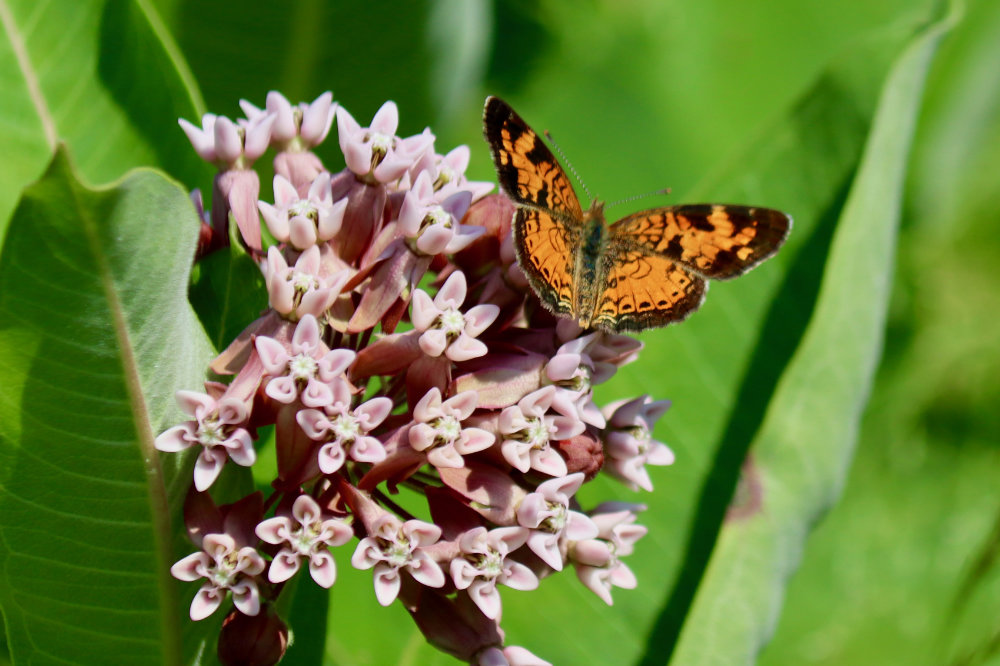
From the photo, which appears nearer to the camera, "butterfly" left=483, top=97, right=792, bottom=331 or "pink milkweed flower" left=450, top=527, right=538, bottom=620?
"pink milkweed flower" left=450, top=527, right=538, bottom=620

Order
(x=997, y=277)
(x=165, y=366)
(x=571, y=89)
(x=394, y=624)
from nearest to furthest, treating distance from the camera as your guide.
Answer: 1. (x=165, y=366)
2. (x=394, y=624)
3. (x=571, y=89)
4. (x=997, y=277)

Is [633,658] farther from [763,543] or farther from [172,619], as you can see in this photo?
[172,619]

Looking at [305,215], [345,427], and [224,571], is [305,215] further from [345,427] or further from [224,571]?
[224,571]

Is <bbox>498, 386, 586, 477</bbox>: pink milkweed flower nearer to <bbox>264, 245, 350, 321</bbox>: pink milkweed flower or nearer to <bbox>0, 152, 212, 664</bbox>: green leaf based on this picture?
<bbox>264, 245, 350, 321</bbox>: pink milkweed flower

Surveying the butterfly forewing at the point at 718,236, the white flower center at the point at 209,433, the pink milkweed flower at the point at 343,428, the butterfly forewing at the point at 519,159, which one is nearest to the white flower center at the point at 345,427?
the pink milkweed flower at the point at 343,428

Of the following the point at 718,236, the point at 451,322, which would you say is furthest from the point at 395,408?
the point at 718,236

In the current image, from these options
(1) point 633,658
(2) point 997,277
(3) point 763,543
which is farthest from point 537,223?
(2) point 997,277

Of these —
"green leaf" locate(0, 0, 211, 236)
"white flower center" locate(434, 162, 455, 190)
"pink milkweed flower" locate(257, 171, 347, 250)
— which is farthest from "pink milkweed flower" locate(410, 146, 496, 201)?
"green leaf" locate(0, 0, 211, 236)
